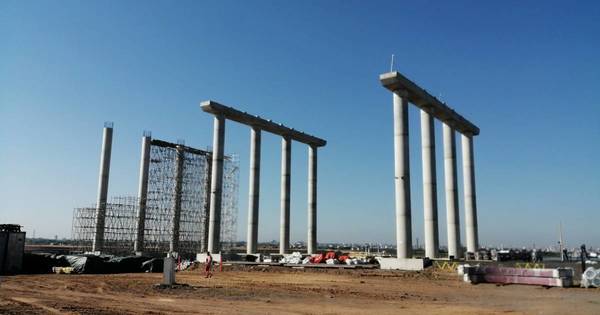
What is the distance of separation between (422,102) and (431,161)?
470 centimetres

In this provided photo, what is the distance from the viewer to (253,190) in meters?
49.3

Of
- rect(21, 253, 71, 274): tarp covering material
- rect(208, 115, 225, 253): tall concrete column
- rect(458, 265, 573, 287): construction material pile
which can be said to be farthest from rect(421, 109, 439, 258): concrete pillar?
rect(21, 253, 71, 274): tarp covering material

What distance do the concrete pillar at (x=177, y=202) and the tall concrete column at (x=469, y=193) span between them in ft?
108

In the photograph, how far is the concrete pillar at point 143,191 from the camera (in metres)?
56.5

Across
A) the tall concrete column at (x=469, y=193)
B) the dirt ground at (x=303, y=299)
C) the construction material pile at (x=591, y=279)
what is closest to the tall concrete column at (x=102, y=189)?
the dirt ground at (x=303, y=299)

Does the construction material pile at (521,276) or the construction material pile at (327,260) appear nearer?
the construction material pile at (521,276)

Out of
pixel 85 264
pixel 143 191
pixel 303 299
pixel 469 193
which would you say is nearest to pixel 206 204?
pixel 143 191

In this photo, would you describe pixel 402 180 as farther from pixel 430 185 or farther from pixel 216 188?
pixel 216 188

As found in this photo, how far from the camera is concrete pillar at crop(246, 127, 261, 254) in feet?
161

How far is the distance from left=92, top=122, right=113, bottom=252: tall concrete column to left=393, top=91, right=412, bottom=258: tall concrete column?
3588 centimetres

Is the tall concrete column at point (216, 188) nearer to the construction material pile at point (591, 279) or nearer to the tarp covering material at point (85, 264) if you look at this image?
the tarp covering material at point (85, 264)

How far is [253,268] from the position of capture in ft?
122

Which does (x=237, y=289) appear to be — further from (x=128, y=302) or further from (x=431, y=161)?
(x=431, y=161)

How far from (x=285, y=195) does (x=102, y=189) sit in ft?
70.6
